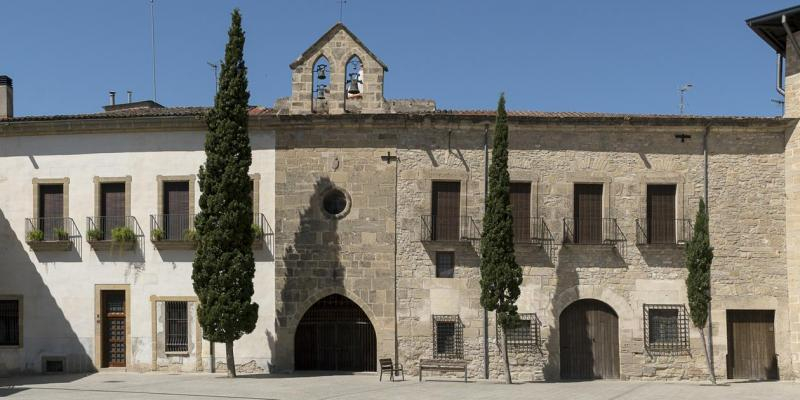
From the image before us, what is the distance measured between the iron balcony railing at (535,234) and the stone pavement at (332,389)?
346cm

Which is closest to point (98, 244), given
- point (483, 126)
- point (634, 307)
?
point (483, 126)

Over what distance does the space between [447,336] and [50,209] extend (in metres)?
11.0

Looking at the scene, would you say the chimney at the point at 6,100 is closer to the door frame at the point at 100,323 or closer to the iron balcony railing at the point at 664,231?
the door frame at the point at 100,323

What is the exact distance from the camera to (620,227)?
21.5m

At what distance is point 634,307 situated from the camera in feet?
69.7

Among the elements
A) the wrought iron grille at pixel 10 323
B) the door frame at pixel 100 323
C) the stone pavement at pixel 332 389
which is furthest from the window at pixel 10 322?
the door frame at pixel 100 323

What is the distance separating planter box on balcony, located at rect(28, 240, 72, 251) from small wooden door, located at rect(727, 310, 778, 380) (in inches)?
668

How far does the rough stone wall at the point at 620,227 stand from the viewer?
21172 mm

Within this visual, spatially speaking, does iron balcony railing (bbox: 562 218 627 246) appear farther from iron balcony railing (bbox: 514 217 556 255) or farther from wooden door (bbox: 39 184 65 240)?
wooden door (bbox: 39 184 65 240)

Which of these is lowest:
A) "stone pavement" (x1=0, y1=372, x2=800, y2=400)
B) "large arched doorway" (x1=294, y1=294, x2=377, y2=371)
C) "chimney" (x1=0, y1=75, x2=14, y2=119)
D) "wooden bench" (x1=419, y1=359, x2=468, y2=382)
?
"stone pavement" (x1=0, y1=372, x2=800, y2=400)

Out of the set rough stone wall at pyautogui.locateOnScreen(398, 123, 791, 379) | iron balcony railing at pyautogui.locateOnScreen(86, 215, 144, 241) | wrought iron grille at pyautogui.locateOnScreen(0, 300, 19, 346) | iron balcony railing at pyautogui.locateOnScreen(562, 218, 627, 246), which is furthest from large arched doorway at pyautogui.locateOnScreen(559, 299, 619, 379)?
wrought iron grille at pyautogui.locateOnScreen(0, 300, 19, 346)

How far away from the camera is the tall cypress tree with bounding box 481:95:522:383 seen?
20.0 m

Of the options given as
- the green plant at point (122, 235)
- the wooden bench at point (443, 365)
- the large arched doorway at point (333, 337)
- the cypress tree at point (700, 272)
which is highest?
the green plant at point (122, 235)

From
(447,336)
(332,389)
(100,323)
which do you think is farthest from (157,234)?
(447,336)
